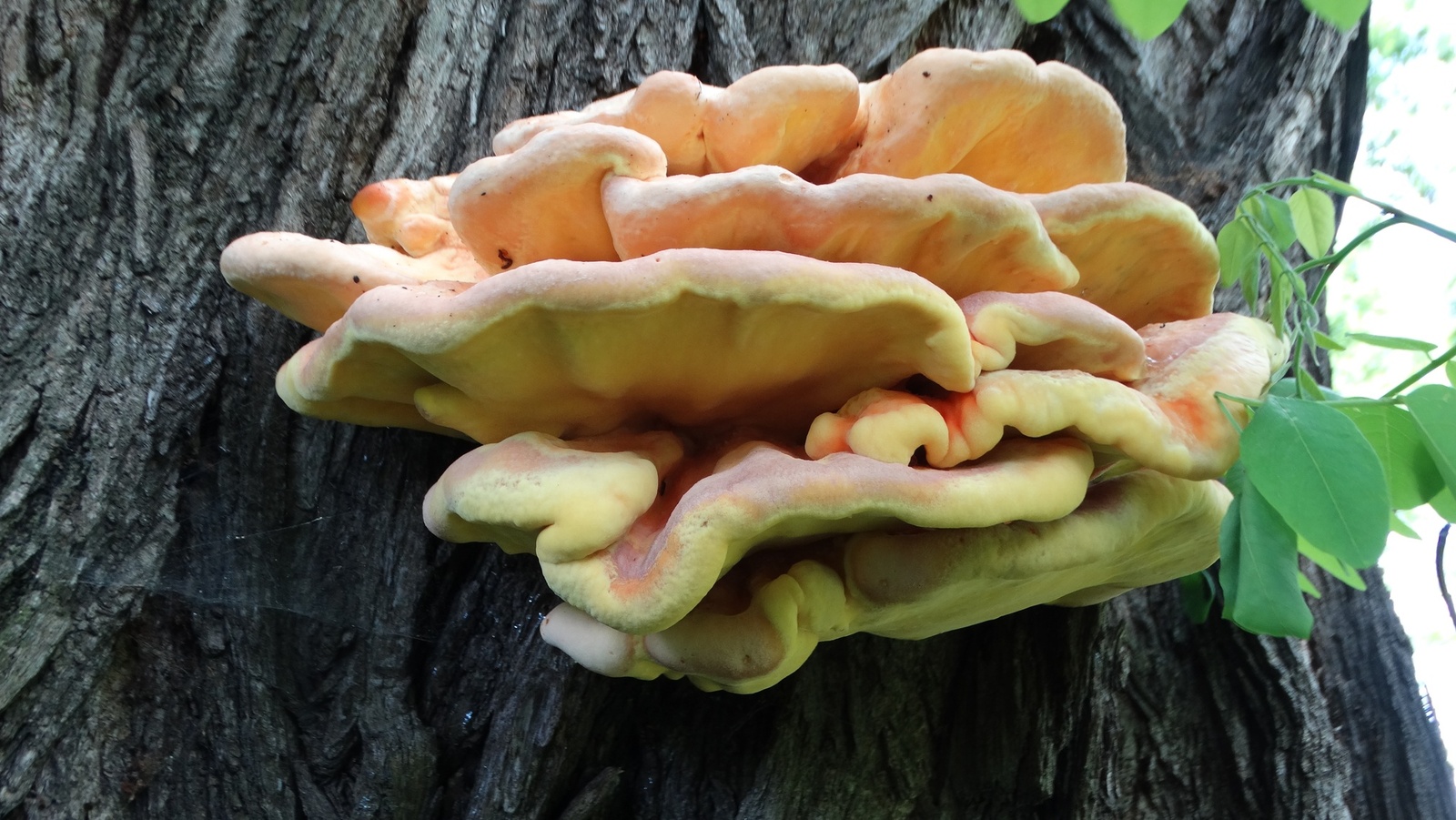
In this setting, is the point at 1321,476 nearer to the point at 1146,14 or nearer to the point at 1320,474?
the point at 1320,474

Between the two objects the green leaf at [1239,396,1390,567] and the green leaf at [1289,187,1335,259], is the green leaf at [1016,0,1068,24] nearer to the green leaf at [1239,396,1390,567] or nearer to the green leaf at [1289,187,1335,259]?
the green leaf at [1239,396,1390,567]

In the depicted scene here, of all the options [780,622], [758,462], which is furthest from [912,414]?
[780,622]

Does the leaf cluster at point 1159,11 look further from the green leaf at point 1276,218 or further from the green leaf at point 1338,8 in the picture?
the green leaf at point 1276,218

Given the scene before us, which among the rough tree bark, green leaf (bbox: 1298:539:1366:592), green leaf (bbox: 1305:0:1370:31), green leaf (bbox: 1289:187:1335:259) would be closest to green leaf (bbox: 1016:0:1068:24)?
green leaf (bbox: 1305:0:1370:31)

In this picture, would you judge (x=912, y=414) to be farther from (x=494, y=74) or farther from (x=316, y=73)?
(x=316, y=73)

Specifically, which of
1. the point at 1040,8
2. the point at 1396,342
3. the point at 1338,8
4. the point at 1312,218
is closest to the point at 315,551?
the point at 1040,8

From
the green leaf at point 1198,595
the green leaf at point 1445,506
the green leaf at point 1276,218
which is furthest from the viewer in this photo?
the green leaf at point 1198,595

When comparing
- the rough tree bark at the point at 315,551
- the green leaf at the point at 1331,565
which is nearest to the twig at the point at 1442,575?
the green leaf at the point at 1331,565
